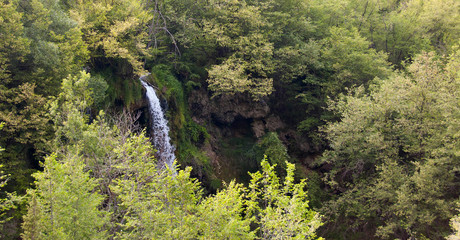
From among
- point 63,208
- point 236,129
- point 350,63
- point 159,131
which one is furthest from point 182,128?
point 350,63

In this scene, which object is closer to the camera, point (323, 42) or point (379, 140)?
point (379, 140)

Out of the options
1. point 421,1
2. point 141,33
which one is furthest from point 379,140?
point 421,1

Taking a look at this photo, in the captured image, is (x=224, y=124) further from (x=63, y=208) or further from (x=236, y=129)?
(x=63, y=208)

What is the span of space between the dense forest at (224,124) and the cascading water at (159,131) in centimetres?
34

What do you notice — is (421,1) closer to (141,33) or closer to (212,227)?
(141,33)

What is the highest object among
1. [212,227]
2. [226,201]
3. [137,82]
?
[137,82]

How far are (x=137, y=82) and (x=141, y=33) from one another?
2.99 meters

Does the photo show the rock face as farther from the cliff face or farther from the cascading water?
the cascading water

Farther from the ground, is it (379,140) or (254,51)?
(254,51)

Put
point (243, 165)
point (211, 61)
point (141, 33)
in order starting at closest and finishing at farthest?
point (141, 33) < point (243, 165) < point (211, 61)

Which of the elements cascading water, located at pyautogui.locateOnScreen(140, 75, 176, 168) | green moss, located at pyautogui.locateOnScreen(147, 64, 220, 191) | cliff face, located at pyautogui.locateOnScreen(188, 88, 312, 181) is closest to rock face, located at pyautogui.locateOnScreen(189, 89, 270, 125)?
cliff face, located at pyautogui.locateOnScreen(188, 88, 312, 181)

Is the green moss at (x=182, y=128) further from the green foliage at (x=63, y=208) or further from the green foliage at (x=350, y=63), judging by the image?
the green foliage at (x=350, y=63)

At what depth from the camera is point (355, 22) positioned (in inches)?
1122

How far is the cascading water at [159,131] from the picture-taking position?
17.5 meters
